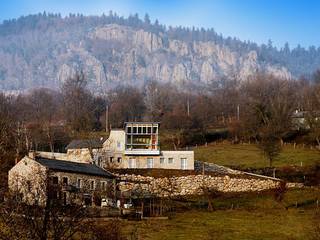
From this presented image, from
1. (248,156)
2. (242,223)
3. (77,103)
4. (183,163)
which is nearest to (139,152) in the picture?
(183,163)

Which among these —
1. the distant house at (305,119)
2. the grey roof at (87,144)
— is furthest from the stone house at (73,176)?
the distant house at (305,119)

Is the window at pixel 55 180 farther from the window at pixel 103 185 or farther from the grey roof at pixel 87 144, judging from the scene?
the grey roof at pixel 87 144

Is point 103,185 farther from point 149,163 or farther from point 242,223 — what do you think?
point 242,223

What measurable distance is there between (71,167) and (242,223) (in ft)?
66.9

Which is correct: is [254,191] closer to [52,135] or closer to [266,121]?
[266,121]

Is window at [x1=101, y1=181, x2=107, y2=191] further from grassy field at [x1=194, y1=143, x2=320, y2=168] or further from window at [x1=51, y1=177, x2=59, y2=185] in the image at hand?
grassy field at [x1=194, y1=143, x2=320, y2=168]

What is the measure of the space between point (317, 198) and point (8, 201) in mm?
42455

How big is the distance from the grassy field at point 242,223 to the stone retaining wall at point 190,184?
5.78 m

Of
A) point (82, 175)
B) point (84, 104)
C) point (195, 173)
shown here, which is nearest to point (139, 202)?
Result: point (82, 175)

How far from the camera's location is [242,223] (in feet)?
156

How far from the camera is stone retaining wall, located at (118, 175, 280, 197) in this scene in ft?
214

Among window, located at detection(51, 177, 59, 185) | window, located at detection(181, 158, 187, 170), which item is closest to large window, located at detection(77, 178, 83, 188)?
window, located at detection(51, 177, 59, 185)

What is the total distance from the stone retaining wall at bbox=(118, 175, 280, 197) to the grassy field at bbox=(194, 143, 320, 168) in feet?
38.1

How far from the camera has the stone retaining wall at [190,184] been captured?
6519cm
